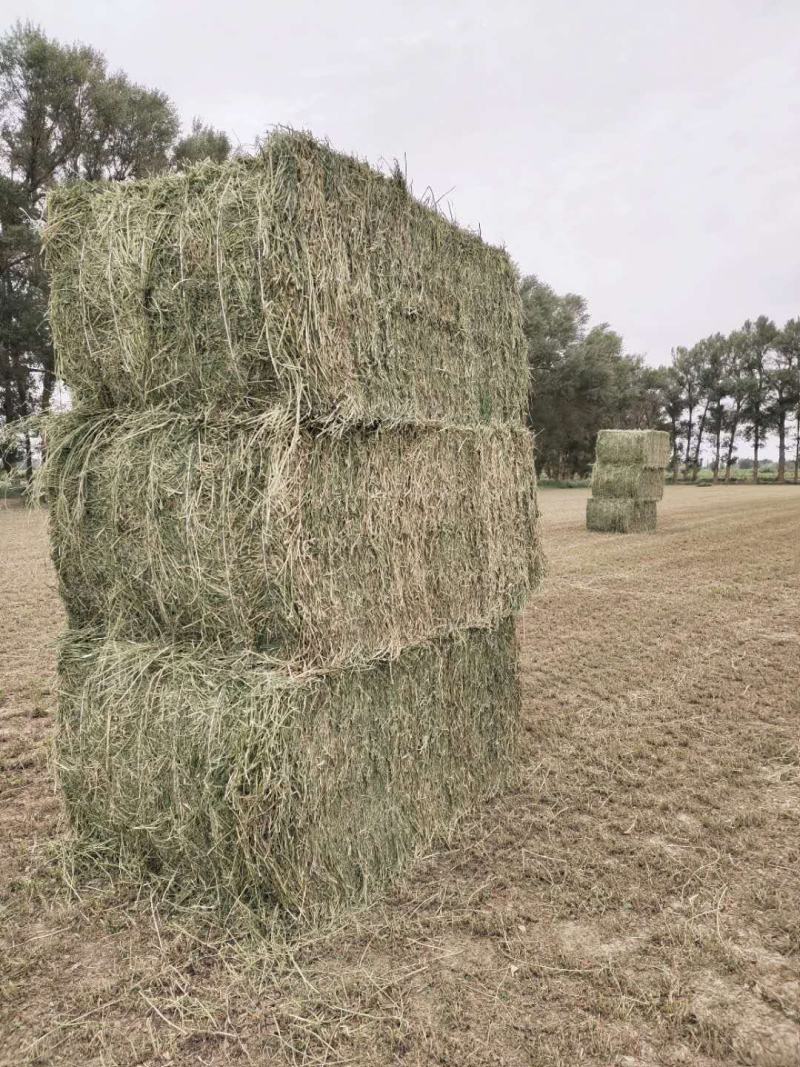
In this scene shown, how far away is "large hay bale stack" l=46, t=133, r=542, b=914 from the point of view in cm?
278

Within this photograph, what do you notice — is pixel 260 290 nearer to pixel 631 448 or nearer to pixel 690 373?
pixel 631 448

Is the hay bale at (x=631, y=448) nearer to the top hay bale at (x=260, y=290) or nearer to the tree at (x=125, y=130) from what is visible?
the top hay bale at (x=260, y=290)

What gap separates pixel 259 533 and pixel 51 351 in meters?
26.3

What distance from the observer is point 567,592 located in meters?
9.30

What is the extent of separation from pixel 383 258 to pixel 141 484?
1339mm

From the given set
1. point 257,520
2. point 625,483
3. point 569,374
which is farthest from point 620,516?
point 569,374

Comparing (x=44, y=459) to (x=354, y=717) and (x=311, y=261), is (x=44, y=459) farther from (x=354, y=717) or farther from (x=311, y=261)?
(x=354, y=717)

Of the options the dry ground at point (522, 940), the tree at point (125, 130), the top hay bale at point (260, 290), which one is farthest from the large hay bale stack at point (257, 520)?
the tree at point (125, 130)

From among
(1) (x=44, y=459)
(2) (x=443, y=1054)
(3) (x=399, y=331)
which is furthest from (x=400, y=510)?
(2) (x=443, y=1054)

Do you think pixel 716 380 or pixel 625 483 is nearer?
pixel 625 483

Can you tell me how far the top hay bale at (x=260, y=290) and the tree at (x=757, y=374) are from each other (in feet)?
205

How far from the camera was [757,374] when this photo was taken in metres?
61.0

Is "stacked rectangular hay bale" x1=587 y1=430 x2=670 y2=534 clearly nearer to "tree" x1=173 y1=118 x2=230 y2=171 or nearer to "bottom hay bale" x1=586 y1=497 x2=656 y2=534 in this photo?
"bottom hay bale" x1=586 y1=497 x2=656 y2=534

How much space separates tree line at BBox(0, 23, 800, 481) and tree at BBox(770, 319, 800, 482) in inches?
3.1
